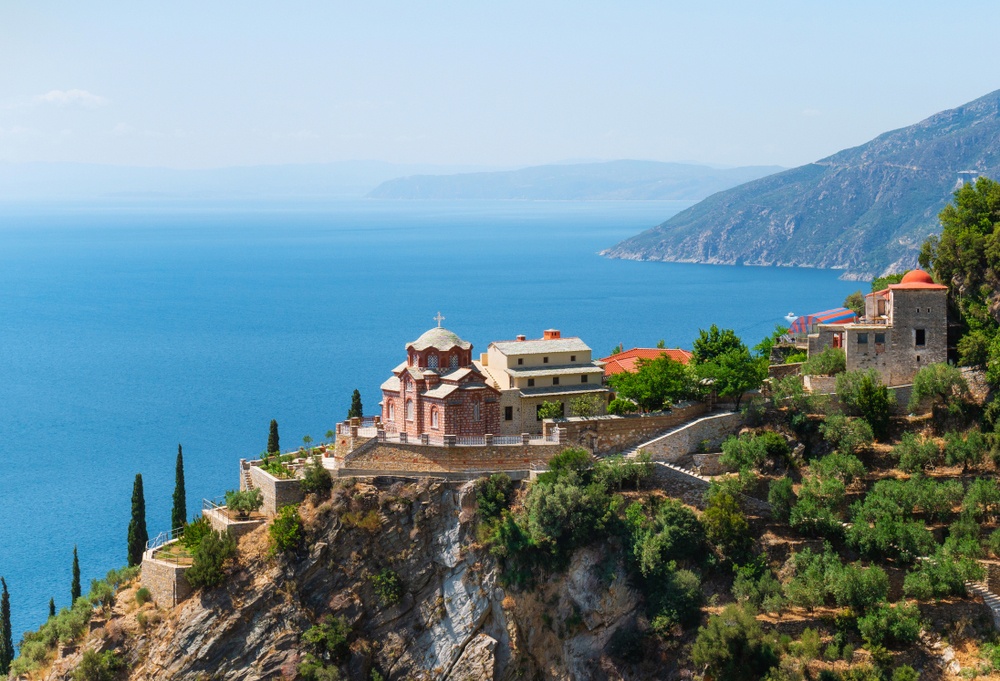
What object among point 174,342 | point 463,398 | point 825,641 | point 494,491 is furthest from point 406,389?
point 174,342

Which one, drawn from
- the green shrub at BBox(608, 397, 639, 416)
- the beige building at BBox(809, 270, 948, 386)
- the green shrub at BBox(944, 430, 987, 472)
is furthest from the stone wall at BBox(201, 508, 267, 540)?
the green shrub at BBox(944, 430, 987, 472)

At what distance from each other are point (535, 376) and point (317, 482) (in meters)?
11.3

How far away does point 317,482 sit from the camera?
188 ft

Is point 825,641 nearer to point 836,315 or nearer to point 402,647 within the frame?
point 402,647

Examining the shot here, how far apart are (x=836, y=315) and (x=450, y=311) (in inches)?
3578

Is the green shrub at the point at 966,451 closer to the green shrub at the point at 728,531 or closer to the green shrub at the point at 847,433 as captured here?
the green shrub at the point at 847,433

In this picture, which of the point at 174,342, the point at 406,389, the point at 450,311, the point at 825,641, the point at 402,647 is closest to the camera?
the point at 825,641

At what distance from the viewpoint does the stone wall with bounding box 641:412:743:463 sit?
195 ft

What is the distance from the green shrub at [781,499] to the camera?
56.1 m

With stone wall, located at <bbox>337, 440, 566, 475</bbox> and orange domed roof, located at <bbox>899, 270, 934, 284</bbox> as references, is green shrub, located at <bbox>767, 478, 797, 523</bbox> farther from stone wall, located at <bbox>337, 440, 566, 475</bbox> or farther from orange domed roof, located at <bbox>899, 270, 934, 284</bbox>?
orange domed roof, located at <bbox>899, 270, 934, 284</bbox>

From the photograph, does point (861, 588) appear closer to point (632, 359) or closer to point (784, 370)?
point (784, 370)

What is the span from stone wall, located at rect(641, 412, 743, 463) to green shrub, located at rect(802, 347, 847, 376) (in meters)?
4.99

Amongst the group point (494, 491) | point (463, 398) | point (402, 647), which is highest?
point (463, 398)

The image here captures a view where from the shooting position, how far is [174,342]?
14950 centimetres
